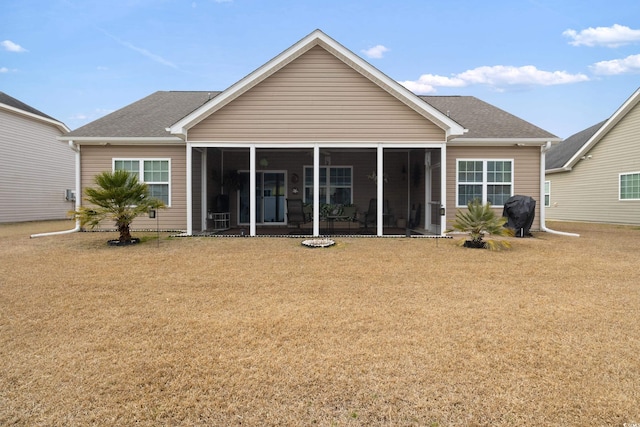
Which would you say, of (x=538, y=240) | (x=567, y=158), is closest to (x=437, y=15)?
(x=567, y=158)

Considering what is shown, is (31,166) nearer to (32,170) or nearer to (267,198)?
(32,170)

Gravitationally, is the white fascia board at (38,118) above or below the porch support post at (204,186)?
above

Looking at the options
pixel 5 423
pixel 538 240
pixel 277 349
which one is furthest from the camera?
pixel 538 240

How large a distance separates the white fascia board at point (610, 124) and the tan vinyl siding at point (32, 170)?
2610 centimetres

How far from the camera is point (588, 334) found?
3.68m

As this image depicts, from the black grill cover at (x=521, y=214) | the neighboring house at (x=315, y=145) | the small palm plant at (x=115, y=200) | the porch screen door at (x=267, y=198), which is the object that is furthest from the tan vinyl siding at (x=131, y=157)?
the black grill cover at (x=521, y=214)

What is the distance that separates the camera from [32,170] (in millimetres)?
18578

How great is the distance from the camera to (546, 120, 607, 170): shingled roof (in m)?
20.9

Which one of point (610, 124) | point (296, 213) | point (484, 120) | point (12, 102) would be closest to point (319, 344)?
point (296, 213)

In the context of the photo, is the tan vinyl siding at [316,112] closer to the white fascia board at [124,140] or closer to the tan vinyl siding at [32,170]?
the white fascia board at [124,140]

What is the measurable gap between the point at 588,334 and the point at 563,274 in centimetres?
299

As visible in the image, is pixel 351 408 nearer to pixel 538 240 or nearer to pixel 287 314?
pixel 287 314

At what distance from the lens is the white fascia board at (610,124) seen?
1558 cm

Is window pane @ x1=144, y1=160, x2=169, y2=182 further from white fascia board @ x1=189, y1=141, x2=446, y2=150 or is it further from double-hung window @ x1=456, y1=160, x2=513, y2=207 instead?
double-hung window @ x1=456, y1=160, x2=513, y2=207
